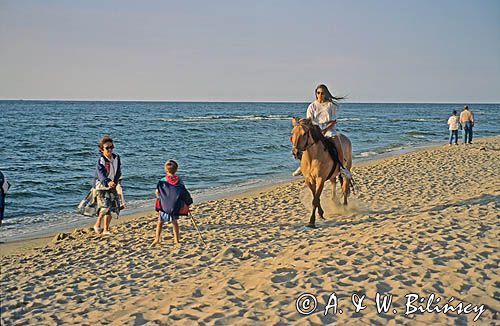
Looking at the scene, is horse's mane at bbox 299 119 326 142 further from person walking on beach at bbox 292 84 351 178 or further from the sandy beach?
the sandy beach

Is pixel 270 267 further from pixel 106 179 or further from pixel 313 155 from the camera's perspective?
pixel 106 179

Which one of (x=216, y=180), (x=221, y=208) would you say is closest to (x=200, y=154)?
(x=216, y=180)

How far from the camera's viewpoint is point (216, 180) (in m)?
18.0

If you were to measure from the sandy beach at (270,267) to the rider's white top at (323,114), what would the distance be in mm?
1774

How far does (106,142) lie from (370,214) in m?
5.08

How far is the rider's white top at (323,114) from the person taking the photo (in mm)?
9375

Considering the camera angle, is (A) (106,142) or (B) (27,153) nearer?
(A) (106,142)

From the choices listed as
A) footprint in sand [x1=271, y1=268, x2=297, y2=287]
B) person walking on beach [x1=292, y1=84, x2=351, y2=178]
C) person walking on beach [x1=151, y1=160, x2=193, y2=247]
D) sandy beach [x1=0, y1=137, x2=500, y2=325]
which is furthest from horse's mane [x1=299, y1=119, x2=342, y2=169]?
footprint in sand [x1=271, y1=268, x2=297, y2=287]

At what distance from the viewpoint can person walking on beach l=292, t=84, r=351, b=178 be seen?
30.8 feet

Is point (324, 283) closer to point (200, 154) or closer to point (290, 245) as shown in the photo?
point (290, 245)

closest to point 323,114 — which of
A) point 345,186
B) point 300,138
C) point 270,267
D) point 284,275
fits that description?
point 300,138

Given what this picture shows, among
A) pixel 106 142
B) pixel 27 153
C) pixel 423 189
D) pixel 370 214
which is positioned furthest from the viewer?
pixel 27 153

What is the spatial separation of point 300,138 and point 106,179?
3367 mm

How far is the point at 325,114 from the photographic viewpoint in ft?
30.8
